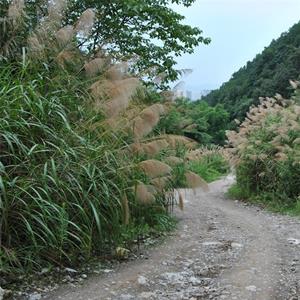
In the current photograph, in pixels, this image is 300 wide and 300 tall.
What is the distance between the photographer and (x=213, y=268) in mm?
3975

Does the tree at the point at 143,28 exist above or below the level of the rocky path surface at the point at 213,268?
above

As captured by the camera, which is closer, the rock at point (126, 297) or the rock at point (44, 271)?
the rock at point (126, 297)

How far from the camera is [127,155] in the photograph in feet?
14.6

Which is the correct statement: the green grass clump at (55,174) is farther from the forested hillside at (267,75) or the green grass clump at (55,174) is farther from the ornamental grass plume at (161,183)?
the forested hillside at (267,75)

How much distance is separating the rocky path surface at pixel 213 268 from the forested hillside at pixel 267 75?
1315 centimetres

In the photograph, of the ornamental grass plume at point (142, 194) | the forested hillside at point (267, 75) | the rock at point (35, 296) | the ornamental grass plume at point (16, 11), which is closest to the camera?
the rock at point (35, 296)

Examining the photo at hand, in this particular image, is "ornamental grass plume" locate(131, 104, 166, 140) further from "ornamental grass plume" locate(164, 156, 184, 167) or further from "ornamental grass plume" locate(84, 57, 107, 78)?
"ornamental grass plume" locate(164, 156, 184, 167)

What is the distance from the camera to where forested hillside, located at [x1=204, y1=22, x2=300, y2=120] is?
19172 millimetres

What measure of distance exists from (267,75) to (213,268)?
18592 millimetres

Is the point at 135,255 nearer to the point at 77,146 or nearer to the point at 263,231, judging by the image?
the point at 77,146

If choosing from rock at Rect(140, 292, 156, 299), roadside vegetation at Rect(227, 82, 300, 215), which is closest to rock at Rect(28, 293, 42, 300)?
rock at Rect(140, 292, 156, 299)

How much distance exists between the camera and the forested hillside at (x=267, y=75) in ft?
62.9

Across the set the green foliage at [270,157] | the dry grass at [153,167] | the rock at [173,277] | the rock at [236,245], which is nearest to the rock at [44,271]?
the rock at [173,277]

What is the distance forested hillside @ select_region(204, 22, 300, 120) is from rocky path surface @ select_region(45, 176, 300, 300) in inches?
518
